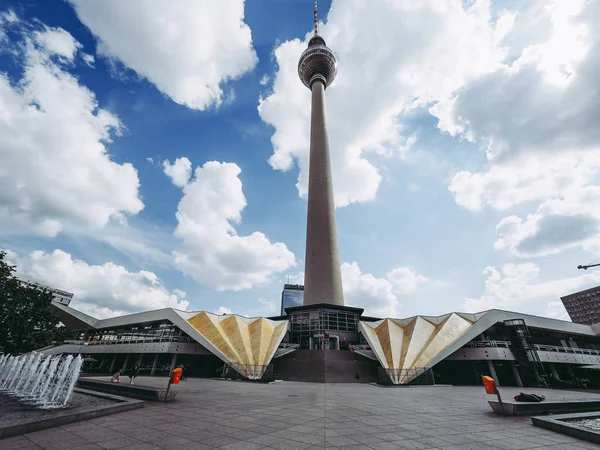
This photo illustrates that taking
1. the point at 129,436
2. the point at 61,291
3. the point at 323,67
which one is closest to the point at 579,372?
the point at 129,436

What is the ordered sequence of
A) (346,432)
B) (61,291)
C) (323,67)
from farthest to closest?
(61,291) → (323,67) → (346,432)

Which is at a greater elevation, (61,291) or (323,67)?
(323,67)

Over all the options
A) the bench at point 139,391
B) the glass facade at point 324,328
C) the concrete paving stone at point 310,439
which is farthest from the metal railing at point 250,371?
the concrete paving stone at point 310,439

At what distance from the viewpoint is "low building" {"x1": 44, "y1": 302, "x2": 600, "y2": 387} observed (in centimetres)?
2873

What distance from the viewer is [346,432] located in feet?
25.3

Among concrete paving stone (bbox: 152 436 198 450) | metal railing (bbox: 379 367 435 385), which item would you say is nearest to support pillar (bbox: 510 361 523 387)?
metal railing (bbox: 379 367 435 385)

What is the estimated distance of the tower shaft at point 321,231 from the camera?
45.8m

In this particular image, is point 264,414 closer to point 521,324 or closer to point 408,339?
point 408,339

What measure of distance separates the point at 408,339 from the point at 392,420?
80.3 ft

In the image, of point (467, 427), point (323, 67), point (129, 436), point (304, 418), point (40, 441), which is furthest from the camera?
point (323, 67)

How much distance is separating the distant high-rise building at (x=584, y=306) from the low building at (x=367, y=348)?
3426 inches

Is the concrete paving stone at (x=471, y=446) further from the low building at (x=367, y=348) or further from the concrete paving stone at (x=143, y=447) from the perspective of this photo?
the low building at (x=367, y=348)

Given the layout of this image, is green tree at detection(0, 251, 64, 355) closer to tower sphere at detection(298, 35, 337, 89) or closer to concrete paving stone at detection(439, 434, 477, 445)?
concrete paving stone at detection(439, 434, 477, 445)

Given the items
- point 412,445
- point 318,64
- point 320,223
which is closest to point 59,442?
point 412,445
